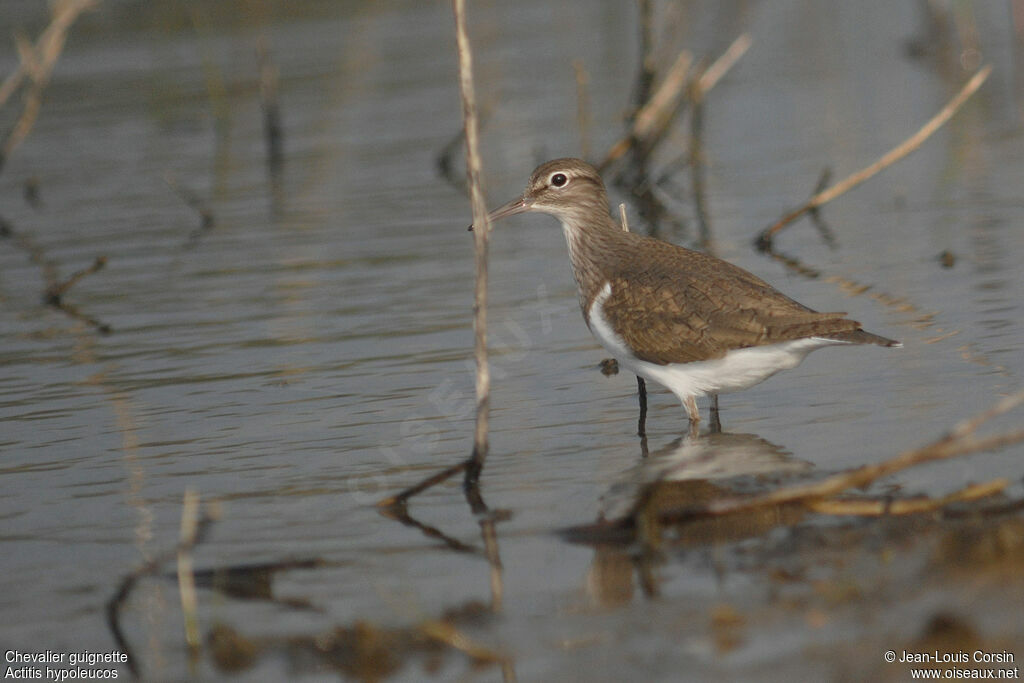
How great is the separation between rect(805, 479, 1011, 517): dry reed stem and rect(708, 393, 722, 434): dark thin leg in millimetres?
2006

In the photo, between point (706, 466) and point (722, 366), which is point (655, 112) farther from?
point (706, 466)

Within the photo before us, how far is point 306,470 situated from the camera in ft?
24.7

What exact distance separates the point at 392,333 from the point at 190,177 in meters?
7.73

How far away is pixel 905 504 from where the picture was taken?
219 inches

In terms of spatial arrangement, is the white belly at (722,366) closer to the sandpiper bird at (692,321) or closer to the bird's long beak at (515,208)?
the sandpiper bird at (692,321)

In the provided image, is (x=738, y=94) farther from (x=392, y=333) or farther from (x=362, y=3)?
(x=362, y=3)

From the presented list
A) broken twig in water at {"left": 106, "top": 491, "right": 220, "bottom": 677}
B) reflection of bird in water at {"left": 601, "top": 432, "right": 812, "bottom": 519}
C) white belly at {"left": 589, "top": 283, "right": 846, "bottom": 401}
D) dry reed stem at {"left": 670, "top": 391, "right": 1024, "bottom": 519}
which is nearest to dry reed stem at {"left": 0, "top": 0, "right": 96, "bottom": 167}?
white belly at {"left": 589, "top": 283, "right": 846, "bottom": 401}

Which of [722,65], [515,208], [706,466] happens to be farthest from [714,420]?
[722,65]

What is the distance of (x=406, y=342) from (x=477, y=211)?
3882mm

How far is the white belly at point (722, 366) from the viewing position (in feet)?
23.8

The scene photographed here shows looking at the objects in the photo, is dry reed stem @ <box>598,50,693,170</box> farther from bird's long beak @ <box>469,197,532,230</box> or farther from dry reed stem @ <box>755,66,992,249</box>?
bird's long beak @ <box>469,197,532,230</box>

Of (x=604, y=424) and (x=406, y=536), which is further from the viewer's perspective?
(x=604, y=424)

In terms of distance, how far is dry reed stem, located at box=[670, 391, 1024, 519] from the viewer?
5152mm

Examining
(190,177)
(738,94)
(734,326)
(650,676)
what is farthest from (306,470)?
(738,94)
